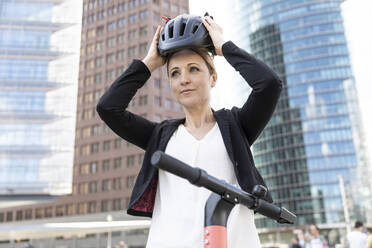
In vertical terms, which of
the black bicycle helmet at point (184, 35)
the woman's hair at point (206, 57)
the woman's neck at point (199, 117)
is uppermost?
the black bicycle helmet at point (184, 35)

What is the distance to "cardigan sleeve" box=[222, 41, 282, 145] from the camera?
1.53m

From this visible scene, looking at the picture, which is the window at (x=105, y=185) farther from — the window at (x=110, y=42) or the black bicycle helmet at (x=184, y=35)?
the black bicycle helmet at (x=184, y=35)

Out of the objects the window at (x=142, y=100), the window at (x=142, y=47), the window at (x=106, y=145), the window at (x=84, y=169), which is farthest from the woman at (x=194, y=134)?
Answer: the window at (x=84, y=169)

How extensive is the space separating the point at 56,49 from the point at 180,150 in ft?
114

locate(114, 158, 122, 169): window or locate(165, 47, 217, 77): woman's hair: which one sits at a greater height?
locate(114, 158, 122, 169): window

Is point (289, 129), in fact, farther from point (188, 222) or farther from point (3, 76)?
point (188, 222)

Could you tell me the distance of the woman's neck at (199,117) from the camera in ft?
5.66

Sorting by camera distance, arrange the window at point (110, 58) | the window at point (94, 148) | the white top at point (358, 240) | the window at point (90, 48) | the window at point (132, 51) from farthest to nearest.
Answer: the window at point (90, 48) < the window at point (110, 58) < the window at point (132, 51) < the window at point (94, 148) < the white top at point (358, 240)

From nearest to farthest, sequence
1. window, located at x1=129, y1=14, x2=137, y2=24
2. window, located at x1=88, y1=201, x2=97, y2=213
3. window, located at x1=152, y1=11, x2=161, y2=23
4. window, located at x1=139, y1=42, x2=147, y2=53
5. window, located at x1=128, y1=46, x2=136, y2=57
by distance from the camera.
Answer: window, located at x1=88, y1=201, x2=97, y2=213 < window, located at x1=139, y1=42, x2=147, y2=53 < window, located at x1=152, y1=11, x2=161, y2=23 < window, located at x1=128, y1=46, x2=136, y2=57 < window, located at x1=129, y1=14, x2=137, y2=24

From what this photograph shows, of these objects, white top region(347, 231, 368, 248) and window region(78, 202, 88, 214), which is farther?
window region(78, 202, 88, 214)

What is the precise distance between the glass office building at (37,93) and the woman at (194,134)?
30.8 m

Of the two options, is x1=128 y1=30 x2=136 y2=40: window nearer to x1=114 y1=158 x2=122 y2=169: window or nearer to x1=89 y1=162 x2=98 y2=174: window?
x1=114 y1=158 x2=122 y2=169: window

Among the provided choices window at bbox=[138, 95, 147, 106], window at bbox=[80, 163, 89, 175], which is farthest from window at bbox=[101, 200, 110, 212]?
window at bbox=[138, 95, 147, 106]

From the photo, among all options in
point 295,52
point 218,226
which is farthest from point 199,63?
point 295,52
